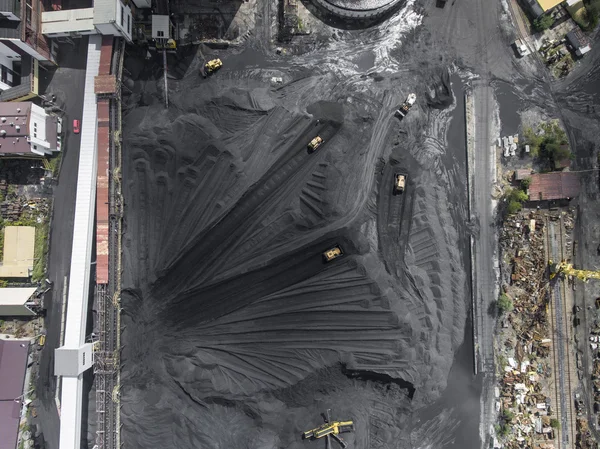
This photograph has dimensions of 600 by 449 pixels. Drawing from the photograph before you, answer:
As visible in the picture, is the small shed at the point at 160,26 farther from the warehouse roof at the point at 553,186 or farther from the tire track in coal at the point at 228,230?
the warehouse roof at the point at 553,186

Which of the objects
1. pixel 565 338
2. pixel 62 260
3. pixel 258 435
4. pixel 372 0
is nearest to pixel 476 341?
pixel 565 338

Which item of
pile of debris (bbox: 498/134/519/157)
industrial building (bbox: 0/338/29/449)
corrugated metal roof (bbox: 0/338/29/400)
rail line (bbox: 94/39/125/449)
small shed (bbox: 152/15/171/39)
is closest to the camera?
rail line (bbox: 94/39/125/449)

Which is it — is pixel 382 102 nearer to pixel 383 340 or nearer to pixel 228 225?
pixel 228 225

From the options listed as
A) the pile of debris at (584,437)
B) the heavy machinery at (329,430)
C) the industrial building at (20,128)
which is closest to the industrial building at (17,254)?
the industrial building at (20,128)

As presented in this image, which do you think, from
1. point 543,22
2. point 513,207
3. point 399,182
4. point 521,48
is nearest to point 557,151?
point 513,207

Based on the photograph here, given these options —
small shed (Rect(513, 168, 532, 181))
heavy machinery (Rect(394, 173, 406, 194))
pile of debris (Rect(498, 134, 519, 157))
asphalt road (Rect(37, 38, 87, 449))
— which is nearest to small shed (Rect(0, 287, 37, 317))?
asphalt road (Rect(37, 38, 87, 449))

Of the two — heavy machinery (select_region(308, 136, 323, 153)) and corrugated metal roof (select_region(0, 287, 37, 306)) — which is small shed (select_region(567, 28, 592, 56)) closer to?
heavy machinery (select_region(308, 136, 323, 153))

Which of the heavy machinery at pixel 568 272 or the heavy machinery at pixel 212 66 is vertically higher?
the heavy machinery at pixel 212 66
